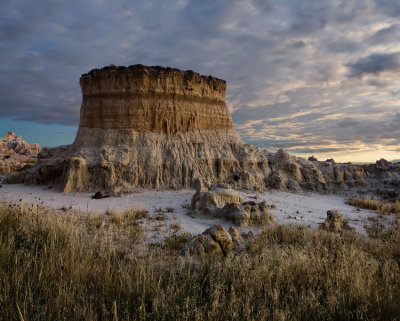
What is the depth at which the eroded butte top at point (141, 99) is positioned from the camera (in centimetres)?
1625

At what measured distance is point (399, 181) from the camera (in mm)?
17406

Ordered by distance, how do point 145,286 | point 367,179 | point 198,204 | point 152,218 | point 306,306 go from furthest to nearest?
point 367,179 → point 198,204 → point 152,218 → point 145,286 → point 306,306

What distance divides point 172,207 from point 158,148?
5.99 m

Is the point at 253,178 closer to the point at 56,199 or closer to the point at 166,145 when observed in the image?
the point at 166,145

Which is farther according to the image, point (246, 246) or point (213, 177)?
point (213, 177)

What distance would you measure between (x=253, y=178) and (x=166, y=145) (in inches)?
252

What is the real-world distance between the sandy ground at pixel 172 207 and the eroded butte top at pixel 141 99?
16.6ft

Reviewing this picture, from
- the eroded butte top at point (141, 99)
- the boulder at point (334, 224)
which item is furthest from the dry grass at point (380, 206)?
the eroded butte top at point (141, 99)

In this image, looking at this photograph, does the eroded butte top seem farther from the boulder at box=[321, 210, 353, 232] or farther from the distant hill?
the distant hill

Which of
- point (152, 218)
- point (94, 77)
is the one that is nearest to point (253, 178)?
point (152, 218)

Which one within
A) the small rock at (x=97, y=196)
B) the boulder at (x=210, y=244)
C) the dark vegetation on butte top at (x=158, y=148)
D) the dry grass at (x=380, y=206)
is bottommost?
the dry grass at (x=380, y=206)

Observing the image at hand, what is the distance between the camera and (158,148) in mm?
16250

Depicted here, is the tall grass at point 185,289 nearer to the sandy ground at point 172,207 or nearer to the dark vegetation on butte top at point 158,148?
the sandy ground at point 172,207

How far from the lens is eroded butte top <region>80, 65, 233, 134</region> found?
1625cm
